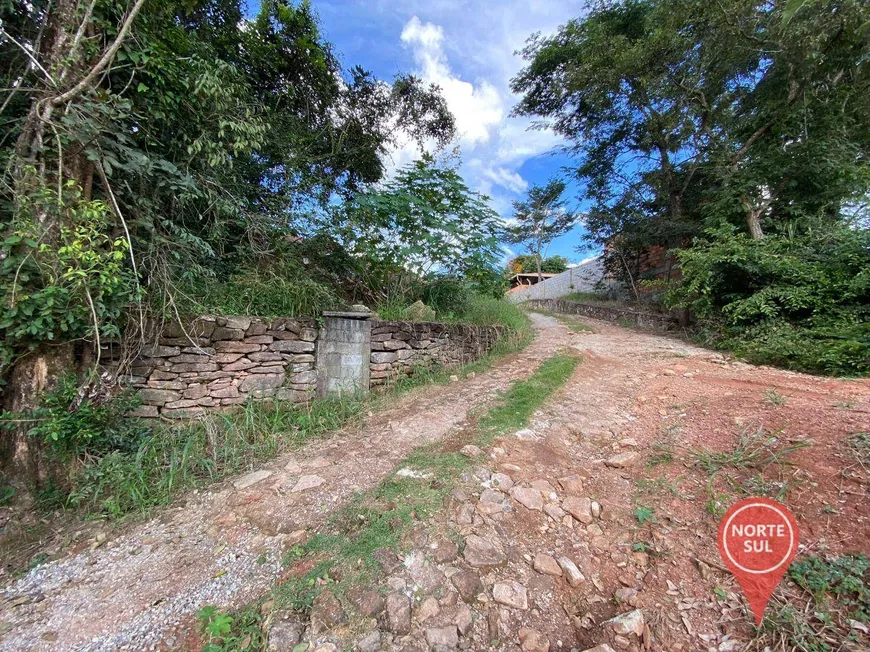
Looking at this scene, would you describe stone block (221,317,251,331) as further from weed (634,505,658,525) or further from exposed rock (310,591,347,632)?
weed (634,505,658,525)

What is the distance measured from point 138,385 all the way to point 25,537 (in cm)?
129

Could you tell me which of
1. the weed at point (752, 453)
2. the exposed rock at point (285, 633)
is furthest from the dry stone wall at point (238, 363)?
the weed at point (752, 453)

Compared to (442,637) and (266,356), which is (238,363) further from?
(442,637)

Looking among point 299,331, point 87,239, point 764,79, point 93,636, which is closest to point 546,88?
point 764,79

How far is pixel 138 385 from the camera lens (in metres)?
3.06

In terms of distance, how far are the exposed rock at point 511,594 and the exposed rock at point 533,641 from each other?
93 millimetres

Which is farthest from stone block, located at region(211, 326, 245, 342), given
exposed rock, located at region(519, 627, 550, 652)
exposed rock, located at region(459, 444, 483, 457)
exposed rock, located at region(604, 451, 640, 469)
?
exposed rock, located at region(604, 451, 640, 469)

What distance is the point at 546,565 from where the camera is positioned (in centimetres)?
162

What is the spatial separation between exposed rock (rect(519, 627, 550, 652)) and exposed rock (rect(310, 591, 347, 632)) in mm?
762

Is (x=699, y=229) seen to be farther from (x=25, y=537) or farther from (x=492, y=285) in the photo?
(x=25, y=537)

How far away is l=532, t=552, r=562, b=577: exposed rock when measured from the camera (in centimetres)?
159

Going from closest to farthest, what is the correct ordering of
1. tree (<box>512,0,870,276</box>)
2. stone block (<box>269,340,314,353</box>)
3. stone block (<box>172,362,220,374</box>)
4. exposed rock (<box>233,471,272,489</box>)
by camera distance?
exposed rock (<box>233,471,272,489</box>)
stone block (<box>172,362,220,374</box>)
stone block (<box>269,340,314,353</box>)
tree (<box>512,0,870,276</box>)

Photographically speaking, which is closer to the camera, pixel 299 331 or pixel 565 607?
pixel 565 607

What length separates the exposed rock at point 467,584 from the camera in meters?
1.48
